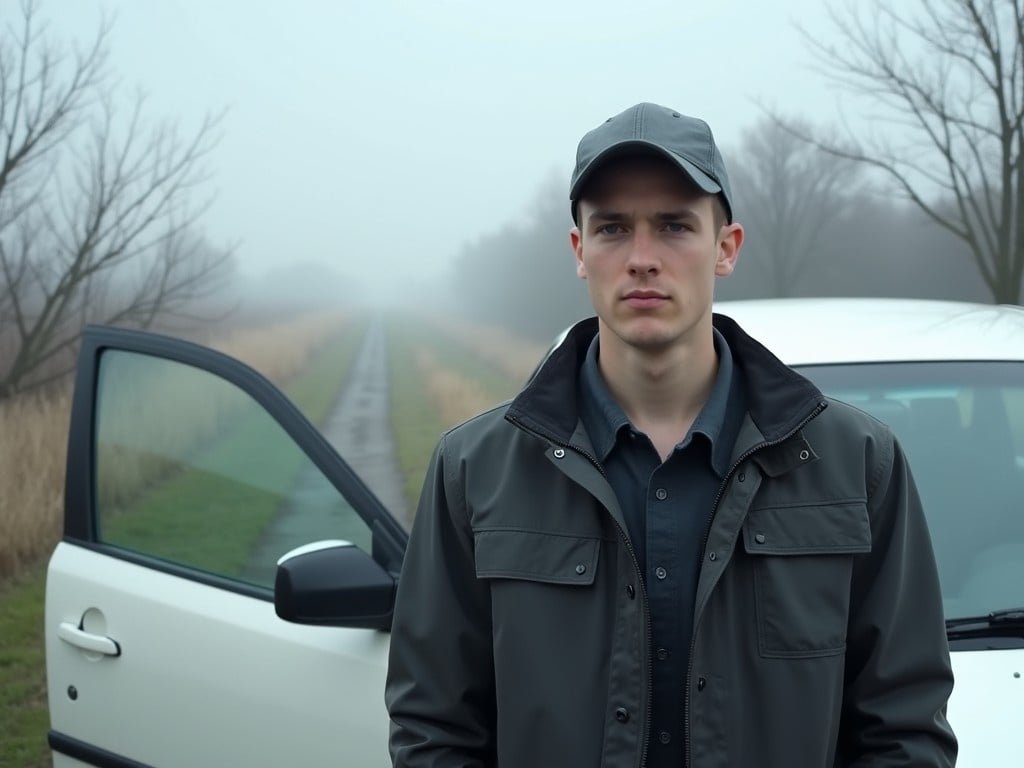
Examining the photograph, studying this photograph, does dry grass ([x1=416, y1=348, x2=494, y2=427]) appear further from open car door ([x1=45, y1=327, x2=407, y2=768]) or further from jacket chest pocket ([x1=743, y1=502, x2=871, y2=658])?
jacket chest pocket ([x1=743, y1=502, x2=871, y2=658])

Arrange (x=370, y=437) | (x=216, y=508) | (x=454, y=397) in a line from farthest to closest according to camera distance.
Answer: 1. (x=454, y=397)
2. (x=370, y=437)
3. (x=216, y=508)

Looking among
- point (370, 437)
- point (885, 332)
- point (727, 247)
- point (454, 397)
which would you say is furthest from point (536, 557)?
point (454, 397)

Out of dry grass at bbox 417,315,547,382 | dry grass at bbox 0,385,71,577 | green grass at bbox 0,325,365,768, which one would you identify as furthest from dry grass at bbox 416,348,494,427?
green grass at bbox 0,325,365,768

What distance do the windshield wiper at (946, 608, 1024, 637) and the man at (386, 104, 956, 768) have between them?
0.77 metres

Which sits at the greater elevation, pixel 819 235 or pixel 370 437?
pixel 819 235

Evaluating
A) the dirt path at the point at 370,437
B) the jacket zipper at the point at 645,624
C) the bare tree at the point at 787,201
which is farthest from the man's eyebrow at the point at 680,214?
the bare tree at the point at 787,201

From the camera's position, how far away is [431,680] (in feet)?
4.92

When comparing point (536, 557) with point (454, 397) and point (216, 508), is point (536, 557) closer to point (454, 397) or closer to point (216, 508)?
point (216, 508)

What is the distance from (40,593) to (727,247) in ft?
17.0

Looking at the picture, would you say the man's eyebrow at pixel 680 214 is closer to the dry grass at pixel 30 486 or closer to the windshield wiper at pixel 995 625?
the windshield wiper at pixel 995 625

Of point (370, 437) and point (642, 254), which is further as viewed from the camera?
point (370, 437)

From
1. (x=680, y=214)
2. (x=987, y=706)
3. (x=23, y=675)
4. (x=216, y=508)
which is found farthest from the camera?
(x=23, y=675)

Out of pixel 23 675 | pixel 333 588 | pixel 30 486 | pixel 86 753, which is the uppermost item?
pixel 333 588

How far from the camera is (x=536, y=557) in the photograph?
1.45 m
